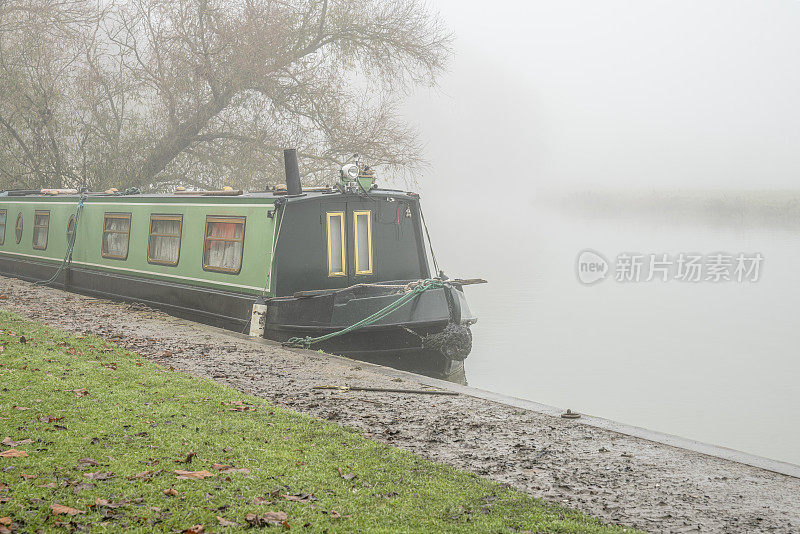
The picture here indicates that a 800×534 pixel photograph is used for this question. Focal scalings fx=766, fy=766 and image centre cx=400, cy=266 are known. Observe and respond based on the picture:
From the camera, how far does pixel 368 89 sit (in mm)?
23062

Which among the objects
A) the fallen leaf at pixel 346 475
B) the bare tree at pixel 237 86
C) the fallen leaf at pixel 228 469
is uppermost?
the bare tree at pixel 237 86

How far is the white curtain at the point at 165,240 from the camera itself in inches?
544

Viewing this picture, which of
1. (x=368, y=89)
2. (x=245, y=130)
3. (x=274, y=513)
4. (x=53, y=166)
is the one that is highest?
(x=368, y=89)

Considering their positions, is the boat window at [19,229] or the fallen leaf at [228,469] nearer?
the fallen leaf at [228,469]

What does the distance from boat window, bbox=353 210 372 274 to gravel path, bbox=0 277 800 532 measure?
6.81 ft

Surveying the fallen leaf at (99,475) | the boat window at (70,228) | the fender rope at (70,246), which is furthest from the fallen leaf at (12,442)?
the boat window at (70,228)

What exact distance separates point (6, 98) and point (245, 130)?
22.8 ft

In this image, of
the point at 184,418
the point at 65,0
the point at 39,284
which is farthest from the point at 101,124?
the point at 184,418

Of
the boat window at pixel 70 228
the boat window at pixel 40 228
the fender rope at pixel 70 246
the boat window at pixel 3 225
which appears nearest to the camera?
the fender rope at pixel 70 246

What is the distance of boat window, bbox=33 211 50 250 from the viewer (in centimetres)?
1853

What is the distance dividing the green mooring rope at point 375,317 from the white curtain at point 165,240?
11.9 ft

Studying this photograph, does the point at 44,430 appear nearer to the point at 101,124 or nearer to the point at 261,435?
the point at 261,435

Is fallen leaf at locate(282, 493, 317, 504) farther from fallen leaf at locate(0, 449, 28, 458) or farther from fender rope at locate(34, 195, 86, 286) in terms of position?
fender rope at locate(34, 195, 86, 286)

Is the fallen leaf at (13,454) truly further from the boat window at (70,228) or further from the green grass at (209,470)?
the boat window at (70,228)
